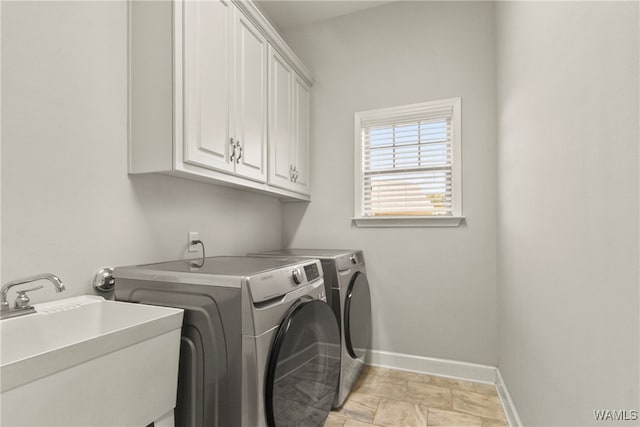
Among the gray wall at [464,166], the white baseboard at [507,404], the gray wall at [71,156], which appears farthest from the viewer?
the gray wall at [464,166]

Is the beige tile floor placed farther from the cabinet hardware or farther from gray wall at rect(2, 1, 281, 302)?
the cabinet hardware

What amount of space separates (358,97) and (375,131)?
1.06ft

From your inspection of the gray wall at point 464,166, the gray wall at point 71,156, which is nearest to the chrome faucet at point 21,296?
the gray wall at point 71,156

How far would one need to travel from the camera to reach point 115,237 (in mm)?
1445

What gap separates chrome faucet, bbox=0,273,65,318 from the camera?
3.28 ft

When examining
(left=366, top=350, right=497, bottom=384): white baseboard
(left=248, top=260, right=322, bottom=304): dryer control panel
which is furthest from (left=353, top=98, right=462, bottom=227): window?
(left=248, top=260, right=322, bottom=304): dryer control panel

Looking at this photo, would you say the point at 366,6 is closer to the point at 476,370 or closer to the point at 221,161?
the point at 221,161

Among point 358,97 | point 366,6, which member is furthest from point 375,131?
point 366,6

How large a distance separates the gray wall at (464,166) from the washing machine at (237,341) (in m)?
Result: 1.32

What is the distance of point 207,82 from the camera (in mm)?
1569

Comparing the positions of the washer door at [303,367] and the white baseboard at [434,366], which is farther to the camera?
the white baseboard at [434,366]

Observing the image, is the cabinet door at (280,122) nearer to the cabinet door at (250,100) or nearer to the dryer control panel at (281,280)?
the cabinet door at (250,100)

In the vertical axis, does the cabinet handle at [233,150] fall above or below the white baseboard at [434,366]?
above

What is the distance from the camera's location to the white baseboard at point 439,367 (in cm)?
222
